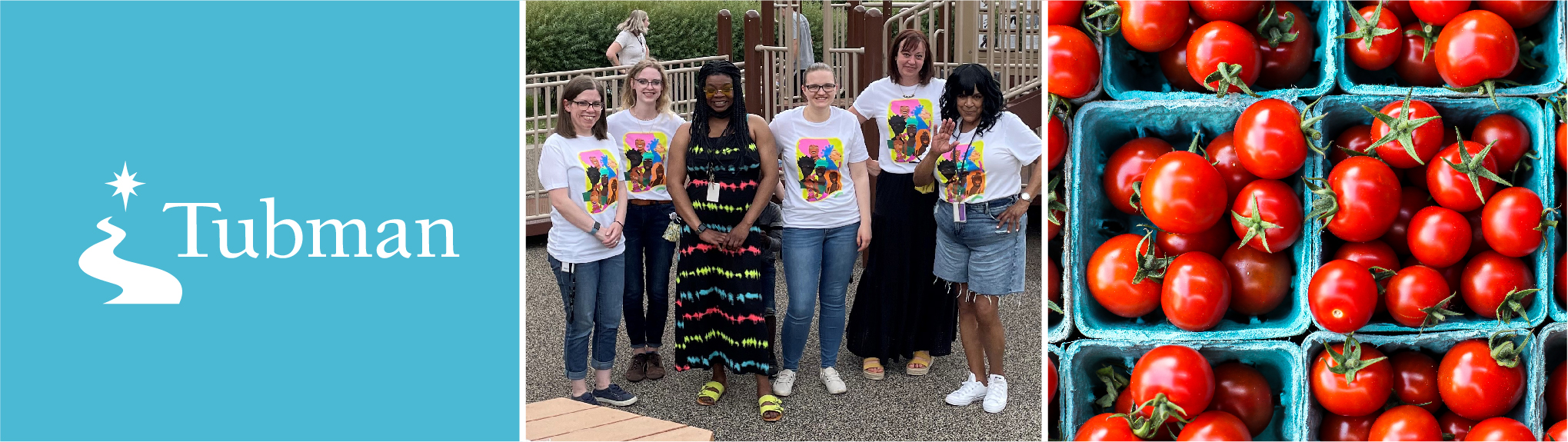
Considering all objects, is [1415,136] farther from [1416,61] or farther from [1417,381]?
[1417,381]

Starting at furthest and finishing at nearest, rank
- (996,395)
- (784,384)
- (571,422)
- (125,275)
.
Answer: (784,384)
(996,395)
(571,422)
(125,275)

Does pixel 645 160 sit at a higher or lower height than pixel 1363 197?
higher

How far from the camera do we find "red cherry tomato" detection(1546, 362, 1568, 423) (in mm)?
1656

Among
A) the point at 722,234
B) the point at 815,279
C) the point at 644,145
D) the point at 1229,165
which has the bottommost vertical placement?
the point at 815,279

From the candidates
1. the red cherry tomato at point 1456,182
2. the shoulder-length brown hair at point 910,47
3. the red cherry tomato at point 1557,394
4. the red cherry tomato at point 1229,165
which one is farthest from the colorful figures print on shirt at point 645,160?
the red cherry tomato at point 1557,394

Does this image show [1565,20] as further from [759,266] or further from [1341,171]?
[759,266]

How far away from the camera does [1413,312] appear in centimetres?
160

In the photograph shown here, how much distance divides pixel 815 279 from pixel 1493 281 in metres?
1.70

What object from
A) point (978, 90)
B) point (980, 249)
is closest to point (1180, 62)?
point (978, 90)

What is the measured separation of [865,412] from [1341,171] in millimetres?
1720

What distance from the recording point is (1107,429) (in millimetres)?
1658

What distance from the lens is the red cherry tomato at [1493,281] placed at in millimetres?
1592

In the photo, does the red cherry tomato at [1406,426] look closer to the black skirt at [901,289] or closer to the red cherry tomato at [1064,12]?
the red cherry tomato at [1064,12]

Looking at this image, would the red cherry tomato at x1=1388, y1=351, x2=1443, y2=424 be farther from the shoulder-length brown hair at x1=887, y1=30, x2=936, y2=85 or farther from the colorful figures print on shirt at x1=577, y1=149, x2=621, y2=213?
the colorful figures print on shirt at x1=577, y1=149, x2=621, y2=213
